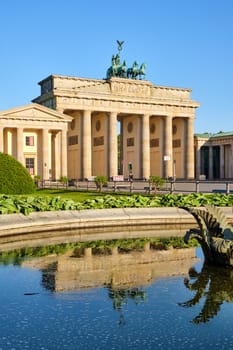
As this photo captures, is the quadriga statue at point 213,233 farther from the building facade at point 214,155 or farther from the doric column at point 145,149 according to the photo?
the building facade at point 214,155

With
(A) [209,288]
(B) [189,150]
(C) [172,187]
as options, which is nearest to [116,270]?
(A) [209,288]

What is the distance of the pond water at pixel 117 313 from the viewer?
7.25 m

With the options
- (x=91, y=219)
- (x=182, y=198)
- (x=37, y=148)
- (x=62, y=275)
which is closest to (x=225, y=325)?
(x=62, y=275)

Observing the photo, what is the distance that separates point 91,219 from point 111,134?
6166 centimetres

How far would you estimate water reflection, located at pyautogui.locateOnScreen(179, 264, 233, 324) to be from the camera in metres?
8.71

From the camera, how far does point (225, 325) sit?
795cm

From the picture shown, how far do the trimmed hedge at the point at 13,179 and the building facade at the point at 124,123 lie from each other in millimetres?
41651

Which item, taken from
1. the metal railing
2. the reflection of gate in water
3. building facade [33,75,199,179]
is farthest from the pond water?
building facade [33,75,199,179]

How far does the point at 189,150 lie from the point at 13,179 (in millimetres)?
59785

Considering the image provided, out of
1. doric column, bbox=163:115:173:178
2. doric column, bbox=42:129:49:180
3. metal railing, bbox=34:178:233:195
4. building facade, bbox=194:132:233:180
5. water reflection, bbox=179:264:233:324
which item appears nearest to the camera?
water reflection, bbox=179:264:233:324

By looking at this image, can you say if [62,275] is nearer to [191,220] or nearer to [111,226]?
[111,226]

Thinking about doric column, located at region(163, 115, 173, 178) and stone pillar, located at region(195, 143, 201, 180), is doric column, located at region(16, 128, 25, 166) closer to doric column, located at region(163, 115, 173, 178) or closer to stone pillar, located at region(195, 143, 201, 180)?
doric column, located at region(163, 115, 173, 178)

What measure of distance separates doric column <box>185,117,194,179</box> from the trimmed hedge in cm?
5782

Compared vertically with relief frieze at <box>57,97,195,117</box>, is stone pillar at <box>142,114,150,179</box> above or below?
below
